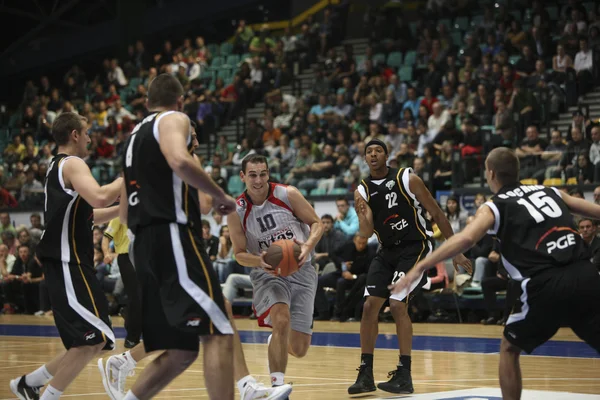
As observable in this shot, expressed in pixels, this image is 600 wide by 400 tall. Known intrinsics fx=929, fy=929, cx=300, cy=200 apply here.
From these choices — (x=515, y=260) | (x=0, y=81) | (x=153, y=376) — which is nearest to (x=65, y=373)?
(x=153, y=376)

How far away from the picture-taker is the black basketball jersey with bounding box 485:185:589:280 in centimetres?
509

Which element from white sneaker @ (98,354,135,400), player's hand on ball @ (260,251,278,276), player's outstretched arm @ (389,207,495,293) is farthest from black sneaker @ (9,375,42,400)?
player's outstretched arm @ (389,207,495,293)

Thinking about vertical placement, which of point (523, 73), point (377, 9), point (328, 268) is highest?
point (377, 9)

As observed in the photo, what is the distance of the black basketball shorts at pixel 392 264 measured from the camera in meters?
7.76

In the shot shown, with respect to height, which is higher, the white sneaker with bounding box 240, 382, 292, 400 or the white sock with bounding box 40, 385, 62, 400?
the white sock with bounding box 40, 385, 62, 400

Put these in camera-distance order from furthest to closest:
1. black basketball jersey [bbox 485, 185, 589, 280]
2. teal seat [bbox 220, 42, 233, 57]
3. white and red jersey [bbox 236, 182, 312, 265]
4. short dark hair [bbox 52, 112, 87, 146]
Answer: teal seat [bbox 220, 42, 233, 57], white and red jersey [bbox 236, 182, 312, 265], short dark hair [bbox 52, 112, 87, 146], black basketball jersey [bbox 485, 185, 589, 280]

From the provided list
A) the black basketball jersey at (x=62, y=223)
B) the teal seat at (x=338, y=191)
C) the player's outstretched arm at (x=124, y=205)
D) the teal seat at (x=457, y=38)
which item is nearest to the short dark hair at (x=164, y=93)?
the player's outstretched arm at (x=124, y=205)

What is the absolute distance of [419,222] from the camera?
7.91 meters

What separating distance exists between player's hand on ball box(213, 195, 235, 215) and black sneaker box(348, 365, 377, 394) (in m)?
Answer: 2.87

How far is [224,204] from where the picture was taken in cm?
475

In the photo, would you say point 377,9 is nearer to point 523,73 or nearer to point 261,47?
point 261,47

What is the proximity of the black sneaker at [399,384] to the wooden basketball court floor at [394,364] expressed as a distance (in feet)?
0.23

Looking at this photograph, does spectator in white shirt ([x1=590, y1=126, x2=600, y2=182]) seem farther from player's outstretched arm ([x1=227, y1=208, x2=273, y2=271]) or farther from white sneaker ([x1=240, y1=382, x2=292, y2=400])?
white sneaker ([x1=240, y1=382, x2=292, y2=400])

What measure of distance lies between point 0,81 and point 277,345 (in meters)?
25.5
